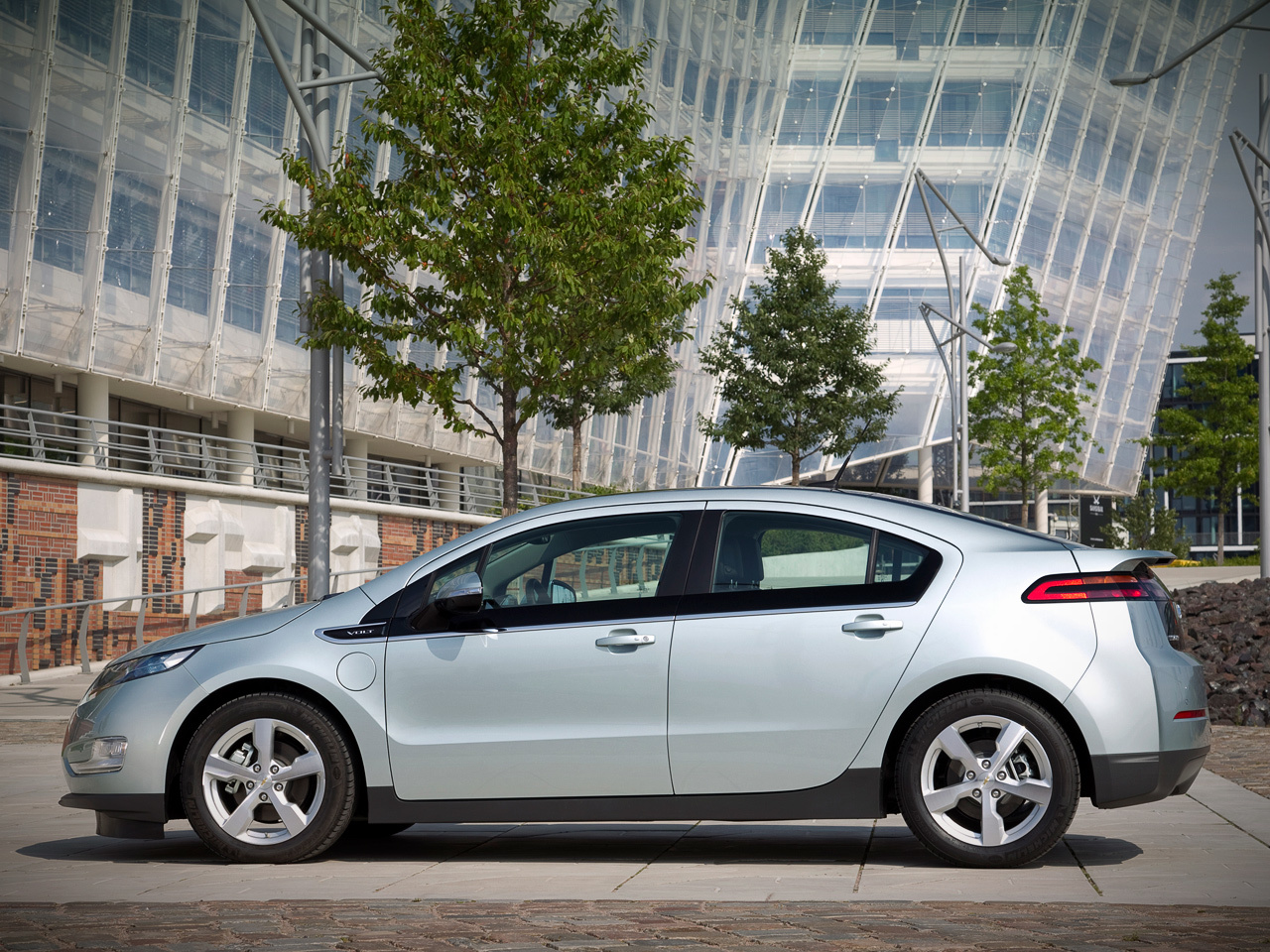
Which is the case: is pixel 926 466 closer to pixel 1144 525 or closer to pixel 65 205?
pixel 1144 525

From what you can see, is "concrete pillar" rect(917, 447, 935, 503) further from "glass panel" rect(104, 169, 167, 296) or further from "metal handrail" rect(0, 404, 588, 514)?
"glass panel" rect(104, 169, 167, 296)

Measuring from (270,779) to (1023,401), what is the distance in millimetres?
38974

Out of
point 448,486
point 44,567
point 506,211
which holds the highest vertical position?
point 506,211

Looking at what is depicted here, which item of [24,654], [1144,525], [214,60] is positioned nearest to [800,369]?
[214,60]

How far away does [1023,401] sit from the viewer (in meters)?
43.0

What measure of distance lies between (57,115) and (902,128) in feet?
119

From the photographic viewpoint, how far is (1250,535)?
335ft

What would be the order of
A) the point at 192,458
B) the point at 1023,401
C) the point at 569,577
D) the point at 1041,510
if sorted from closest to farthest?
the point at 569,577
the point at 192,458
the point at 1023,401
the point at 1041,510

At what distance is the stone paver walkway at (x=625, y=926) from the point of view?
4492 millimetres

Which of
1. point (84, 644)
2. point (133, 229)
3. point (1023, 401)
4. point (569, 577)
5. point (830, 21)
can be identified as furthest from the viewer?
point (830, 21)

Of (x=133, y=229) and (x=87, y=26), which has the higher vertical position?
(x=87, y=26)

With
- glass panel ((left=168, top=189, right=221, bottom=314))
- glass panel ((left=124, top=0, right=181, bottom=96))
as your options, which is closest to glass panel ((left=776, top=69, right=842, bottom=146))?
glass panel ((left=168, top=189, right=221, bottom=314))

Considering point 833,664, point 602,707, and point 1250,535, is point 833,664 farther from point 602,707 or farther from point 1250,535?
point 1250,535

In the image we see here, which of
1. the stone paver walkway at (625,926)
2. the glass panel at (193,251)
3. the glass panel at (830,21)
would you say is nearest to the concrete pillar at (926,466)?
the glass panel at (830,21)
